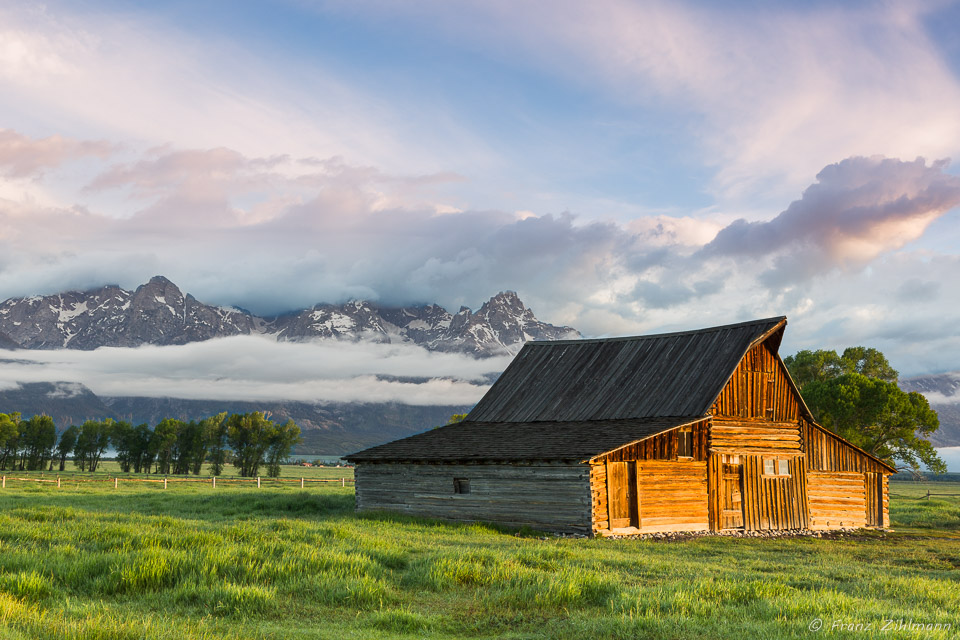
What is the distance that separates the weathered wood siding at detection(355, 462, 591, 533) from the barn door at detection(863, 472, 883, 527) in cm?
1843

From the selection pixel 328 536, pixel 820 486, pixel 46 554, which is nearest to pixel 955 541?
pixel 820 486

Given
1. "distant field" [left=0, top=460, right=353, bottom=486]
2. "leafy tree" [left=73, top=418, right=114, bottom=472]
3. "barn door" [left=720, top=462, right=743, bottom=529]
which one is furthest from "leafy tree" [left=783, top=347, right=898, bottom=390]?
"leafy tree" [left=73, top=418, right=114, bottom=472]

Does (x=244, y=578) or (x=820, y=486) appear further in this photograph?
(x=820, y=486)

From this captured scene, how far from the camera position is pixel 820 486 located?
120ft

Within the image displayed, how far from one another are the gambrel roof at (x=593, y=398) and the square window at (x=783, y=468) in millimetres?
5392

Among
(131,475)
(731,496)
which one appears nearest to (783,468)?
(731,496)

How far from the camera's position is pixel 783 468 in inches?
1384

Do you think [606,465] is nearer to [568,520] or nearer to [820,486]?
[568,520]

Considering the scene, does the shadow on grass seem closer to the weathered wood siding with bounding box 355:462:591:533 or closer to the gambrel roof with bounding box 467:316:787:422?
the weathered wood siding with bounding box 355:462:591:533

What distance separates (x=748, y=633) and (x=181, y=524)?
16.1 metres

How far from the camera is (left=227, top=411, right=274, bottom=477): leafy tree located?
115500 mm

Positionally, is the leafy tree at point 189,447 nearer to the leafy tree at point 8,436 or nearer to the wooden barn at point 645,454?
the leafy tree at point 8,436

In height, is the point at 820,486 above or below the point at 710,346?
below

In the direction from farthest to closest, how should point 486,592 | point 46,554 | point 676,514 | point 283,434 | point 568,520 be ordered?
point 283,434 < point 676,514 < point 568,520 < point 46,554 < point 486,592
